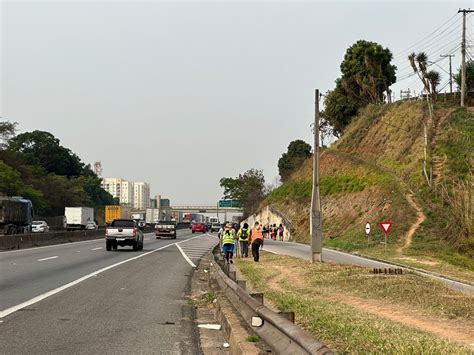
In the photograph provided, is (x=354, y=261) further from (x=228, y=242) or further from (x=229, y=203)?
(x=229, y=203)

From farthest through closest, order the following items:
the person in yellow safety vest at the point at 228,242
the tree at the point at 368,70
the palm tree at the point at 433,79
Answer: the tree at the point at 368,70
the palm tree at the point at 433,79
the person in yellow safety vest at the point at 228,242

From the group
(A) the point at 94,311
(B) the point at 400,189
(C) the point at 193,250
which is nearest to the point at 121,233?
(C) the point at 193,250

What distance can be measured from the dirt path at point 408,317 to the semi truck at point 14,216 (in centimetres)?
3848

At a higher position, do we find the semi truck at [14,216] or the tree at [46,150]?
the tree at [46,150]

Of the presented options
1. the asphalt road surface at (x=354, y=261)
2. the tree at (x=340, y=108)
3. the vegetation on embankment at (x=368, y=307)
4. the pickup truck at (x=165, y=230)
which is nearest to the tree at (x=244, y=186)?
the tree at (x=340, y=108)

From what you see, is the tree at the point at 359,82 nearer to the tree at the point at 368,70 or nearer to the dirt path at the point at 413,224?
the tree at the point at 368,70

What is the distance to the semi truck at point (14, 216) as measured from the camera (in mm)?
50222

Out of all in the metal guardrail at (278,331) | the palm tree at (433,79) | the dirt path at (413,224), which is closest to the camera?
the metal guardrail at (278,331)

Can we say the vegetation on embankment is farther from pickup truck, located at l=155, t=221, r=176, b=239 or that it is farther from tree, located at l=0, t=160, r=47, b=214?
tree, located at l=0, t=160, r=47, b=214

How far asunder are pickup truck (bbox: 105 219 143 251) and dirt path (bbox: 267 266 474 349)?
60.7 ft

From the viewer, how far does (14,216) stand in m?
52.7

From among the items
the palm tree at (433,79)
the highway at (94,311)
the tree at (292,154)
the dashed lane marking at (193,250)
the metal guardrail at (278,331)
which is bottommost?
the highway at (94,311)

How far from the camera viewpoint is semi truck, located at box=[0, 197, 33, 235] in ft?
165

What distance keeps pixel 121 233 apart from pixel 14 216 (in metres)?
22.3
